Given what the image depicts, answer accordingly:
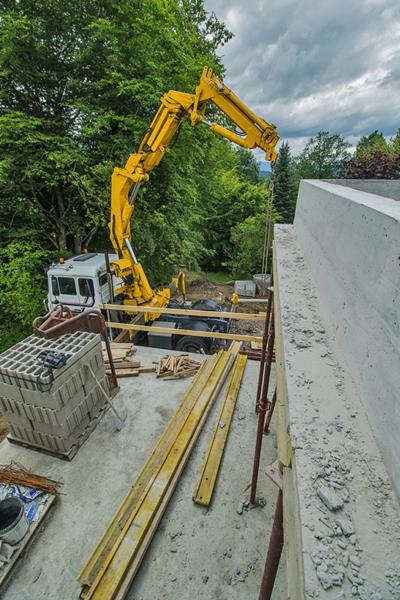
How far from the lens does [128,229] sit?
7.16m

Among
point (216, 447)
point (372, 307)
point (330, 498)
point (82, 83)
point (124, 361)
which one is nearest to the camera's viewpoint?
point (330, 498)

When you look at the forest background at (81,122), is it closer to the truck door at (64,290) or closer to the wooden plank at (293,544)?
the truck door at (64,290)

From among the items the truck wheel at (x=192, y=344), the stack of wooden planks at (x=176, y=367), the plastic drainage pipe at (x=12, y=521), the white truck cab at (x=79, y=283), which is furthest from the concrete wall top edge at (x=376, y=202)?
the white truck cab at (x=79, y=283)

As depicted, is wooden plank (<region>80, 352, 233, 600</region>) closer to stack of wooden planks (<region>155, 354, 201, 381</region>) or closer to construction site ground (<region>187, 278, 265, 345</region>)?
stack of wooden planks (<region>155, 354, 201, 381</region>)

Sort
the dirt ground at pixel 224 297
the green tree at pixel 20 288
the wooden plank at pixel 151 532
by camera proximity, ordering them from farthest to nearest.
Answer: the dirt ground at pixel 224 297 < the green tree at pixel 20 288 < the wooden plank at pixel 151 532

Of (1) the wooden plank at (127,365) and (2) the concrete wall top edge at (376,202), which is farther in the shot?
(1) the wooden plank at (127,365)

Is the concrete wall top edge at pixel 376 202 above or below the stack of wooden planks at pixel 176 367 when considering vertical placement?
above

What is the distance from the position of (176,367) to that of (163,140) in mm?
5382

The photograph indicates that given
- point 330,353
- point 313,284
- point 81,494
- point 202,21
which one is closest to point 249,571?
point 81,494

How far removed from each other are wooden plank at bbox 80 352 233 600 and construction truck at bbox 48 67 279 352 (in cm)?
238

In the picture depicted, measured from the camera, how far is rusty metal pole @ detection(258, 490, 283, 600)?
1.33 meters

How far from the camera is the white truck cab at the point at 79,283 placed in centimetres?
689

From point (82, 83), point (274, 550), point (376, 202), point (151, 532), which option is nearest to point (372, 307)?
point (376, 202)

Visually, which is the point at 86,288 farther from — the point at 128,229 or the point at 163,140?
the point at 163,140
